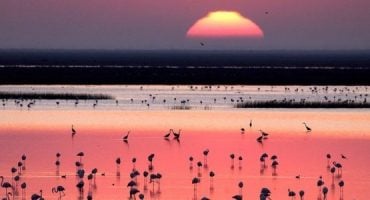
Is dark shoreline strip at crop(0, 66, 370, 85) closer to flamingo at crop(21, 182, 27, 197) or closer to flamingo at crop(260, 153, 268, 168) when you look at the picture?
flamingo at crop(260, 153, 268, 168)

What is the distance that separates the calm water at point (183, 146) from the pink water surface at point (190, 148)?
2cm

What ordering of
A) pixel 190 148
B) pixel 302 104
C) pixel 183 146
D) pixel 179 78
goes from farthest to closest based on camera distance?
1. pixel 179 78
2. pixel 302 104
3. pixel 183 146
4. pixel 190 148

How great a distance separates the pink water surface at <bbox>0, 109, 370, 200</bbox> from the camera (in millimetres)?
19891

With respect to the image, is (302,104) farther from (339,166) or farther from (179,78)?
(179,78)

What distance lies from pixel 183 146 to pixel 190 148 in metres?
0.51

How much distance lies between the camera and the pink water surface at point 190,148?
19891 millimetres

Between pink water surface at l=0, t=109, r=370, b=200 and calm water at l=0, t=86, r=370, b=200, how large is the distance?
2cm

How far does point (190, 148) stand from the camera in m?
27.1

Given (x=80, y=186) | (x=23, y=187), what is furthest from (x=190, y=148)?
(x=23, y=187)

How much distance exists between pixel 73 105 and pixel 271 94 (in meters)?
13.9

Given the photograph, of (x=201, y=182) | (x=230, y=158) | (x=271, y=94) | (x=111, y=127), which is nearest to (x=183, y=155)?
(x=230, y=158)

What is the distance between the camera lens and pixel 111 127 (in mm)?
32656

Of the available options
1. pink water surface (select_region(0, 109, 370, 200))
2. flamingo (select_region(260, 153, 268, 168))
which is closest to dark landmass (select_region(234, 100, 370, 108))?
pink water surface (select_region(0, 109, 370, 200))

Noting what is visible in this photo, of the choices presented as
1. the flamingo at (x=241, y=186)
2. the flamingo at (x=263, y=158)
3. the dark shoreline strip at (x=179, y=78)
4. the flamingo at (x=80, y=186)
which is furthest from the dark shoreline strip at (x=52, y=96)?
the flamingo at (x=241, y=186)
